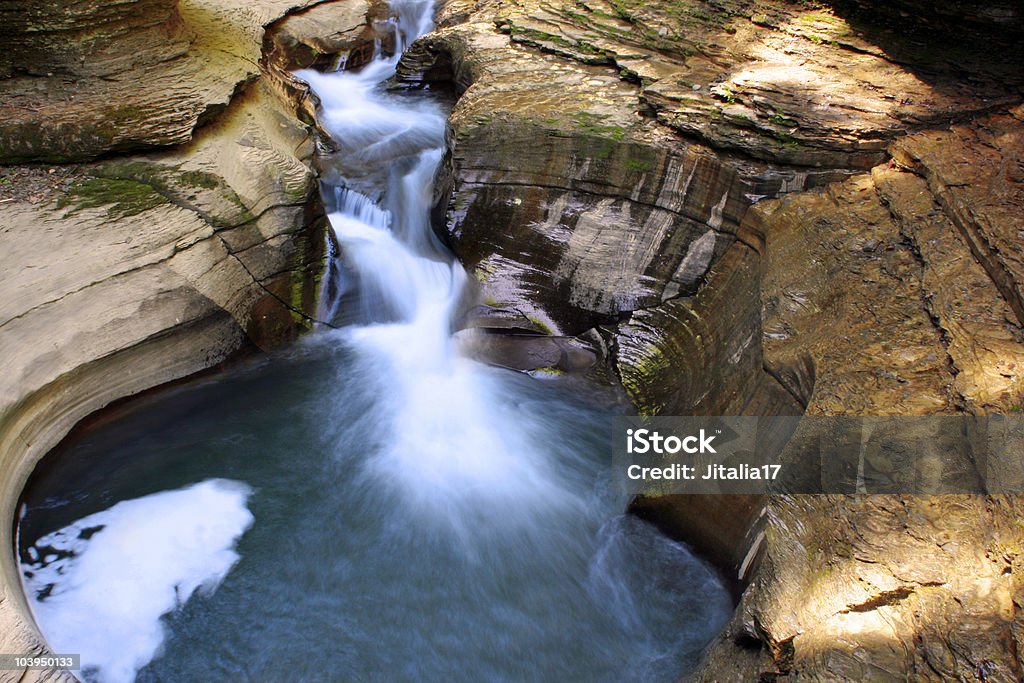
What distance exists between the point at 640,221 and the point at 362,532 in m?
2.74

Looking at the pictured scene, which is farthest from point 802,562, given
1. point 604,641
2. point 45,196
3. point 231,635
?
point 45,196

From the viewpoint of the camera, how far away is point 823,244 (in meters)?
4.10

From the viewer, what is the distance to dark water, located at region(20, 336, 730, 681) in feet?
11.8

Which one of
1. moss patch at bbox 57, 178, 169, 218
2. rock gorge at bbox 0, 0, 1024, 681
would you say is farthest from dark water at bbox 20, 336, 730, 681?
moss patch at bbox 57, 178, 169, 218

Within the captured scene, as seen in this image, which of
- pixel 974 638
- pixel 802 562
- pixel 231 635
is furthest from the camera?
pixel 231 635

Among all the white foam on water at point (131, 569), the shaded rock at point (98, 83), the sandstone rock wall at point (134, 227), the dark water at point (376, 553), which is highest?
the shaded rock at point (98, 83)

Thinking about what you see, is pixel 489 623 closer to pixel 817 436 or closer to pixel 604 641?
pixel 604 641

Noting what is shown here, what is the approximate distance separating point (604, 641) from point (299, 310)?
3299mm

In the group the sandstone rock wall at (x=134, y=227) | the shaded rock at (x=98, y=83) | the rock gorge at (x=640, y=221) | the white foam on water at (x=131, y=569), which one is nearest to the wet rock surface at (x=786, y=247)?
the rock gorge at (x=640, y=221)

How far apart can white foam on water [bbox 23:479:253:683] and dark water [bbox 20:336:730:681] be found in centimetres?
5

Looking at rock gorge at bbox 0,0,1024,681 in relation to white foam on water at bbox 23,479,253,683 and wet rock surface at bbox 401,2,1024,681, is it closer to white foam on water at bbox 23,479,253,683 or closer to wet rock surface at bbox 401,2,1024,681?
wet rock surface at bbox 401,2,1024,681

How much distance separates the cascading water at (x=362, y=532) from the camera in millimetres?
3625

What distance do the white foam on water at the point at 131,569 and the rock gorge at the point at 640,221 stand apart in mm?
310

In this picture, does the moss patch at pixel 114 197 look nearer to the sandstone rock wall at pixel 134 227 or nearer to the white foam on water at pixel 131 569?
the sandstone rock wall at pixel 134 227
